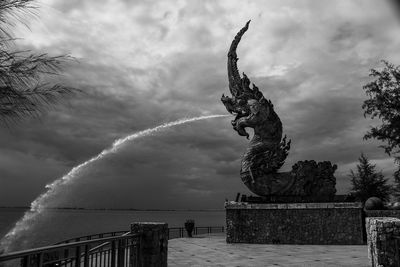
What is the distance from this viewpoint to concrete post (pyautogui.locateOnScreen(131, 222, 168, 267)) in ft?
35.1

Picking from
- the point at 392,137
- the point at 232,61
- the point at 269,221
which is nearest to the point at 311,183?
the point at 269,221

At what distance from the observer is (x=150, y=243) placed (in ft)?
35.3

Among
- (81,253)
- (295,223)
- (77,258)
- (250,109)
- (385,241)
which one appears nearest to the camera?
(77,258)

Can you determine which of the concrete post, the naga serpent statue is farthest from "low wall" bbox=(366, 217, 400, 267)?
the naga serpent statue

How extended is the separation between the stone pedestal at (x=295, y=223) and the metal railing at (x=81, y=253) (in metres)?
12.9

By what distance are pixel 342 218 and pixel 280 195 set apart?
11.2ft

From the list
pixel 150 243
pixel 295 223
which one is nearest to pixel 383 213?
pixel 295 223

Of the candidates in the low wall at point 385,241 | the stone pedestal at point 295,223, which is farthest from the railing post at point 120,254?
the stone pedestal at point 295,223

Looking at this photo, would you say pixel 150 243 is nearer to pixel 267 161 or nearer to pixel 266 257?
pixel 266 257

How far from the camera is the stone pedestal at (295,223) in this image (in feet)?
71.7

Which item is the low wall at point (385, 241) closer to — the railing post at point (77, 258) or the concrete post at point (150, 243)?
the concrete post at point (150, 243)

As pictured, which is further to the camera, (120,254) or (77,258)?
(120,254)

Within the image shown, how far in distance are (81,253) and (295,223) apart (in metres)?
16.2

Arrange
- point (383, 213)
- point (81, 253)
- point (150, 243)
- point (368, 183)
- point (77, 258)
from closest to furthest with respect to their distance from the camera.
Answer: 1. point (77, 258)
2. point (81, 253)
3. point (150, 243)
4. point (383, 213)
5. point (368, 183)
